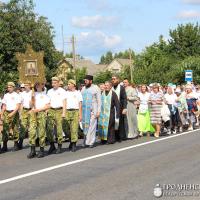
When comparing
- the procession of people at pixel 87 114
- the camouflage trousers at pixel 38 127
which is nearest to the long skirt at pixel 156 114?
the procession of people at pixel 87 114

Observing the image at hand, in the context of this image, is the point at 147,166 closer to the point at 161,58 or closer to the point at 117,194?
the point at 117,194

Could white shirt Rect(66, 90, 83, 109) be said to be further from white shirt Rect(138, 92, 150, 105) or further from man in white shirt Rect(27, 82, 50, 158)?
white shirt Rect(138, 92, 150, 105)

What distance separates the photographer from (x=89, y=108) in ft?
45.4

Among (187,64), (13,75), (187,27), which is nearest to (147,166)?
(13,75)

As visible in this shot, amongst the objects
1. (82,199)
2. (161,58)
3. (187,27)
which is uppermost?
(187,27)

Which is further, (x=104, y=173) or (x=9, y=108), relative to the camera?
(x=9, y=108)

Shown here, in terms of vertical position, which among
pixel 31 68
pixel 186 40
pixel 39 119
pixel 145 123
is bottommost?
pixel 145 123

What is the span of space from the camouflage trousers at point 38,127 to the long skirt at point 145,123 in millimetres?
5284

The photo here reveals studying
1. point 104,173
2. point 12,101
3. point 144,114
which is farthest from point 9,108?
point 144,114

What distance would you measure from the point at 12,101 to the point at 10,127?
2.23ft

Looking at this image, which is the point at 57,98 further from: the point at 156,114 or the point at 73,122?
the point at 156,114

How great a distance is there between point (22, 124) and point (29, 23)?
26.9 m

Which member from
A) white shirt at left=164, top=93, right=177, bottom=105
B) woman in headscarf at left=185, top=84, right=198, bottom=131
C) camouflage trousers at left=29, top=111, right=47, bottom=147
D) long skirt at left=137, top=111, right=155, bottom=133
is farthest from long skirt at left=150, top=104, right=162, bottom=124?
camouflage trousers at left=29, top=111, right=47, bottom=147

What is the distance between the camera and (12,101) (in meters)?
13.1
